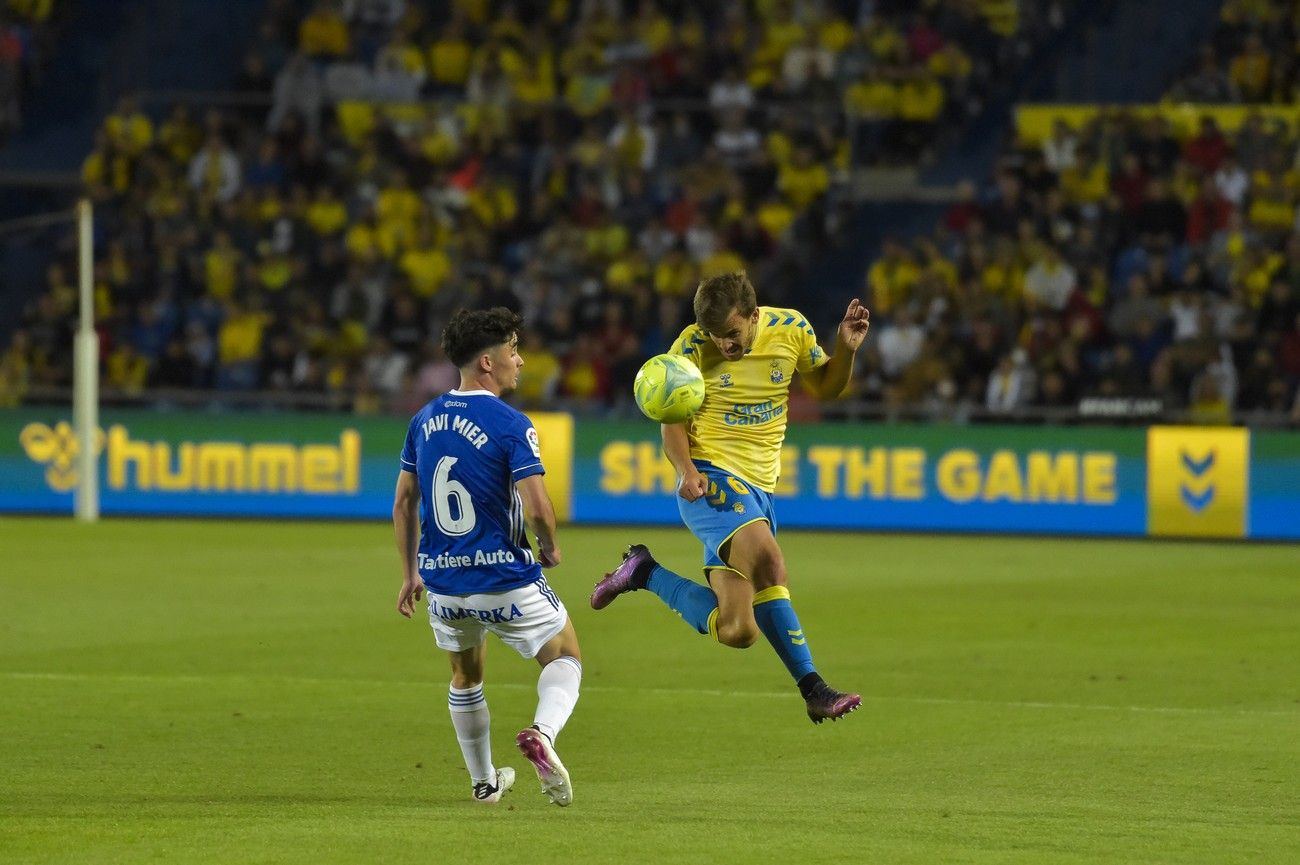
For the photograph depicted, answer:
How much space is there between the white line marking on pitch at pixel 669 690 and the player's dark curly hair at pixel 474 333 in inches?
160

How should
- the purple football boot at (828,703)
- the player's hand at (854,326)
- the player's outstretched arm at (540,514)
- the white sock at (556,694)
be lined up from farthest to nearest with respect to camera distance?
the player's hand at (854,326) → the purple football boot at (828,703) → the white sock at (556,694) → the player's outstretched arm at (540,514)

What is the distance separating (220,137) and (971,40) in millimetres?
9783

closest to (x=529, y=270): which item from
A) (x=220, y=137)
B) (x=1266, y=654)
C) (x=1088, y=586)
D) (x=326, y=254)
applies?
(x=326, y=254)

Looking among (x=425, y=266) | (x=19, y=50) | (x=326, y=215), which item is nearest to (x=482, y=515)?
(x=425, y=266)

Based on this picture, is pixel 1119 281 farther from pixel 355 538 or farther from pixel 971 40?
pixel 355 538

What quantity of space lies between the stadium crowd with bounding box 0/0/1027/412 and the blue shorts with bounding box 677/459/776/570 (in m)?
13.9

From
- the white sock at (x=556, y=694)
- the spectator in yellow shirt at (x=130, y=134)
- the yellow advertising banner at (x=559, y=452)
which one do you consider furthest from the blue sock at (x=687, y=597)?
the spectator in yellow shirt at (x=130, y=134)

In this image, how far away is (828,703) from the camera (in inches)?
354

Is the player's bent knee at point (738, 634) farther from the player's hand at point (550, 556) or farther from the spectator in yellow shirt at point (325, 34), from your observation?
the spectator in yellow shirt at point (325, 34)

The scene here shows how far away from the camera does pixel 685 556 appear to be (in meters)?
19.1

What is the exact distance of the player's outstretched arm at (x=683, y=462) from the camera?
939cm

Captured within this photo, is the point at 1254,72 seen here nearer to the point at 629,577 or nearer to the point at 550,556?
the point at 629,577

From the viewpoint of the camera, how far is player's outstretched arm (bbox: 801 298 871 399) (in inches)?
369

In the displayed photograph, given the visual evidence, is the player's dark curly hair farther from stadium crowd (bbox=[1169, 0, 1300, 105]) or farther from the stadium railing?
stadium crowd (bbox=[1169, 0, 1300, 105])
